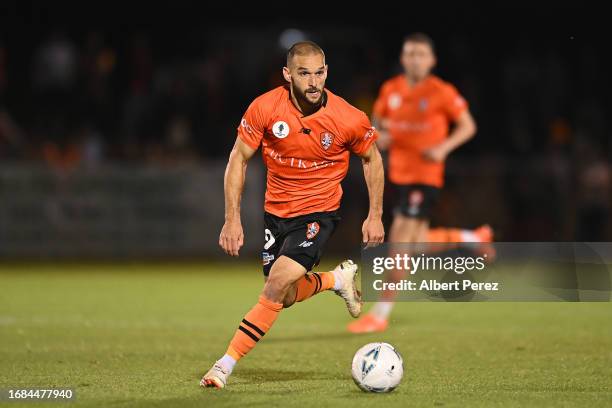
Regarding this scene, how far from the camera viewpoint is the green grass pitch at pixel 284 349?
22.2 feet

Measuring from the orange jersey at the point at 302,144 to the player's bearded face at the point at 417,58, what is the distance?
9.82 ft

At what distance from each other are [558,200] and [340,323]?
899 centimetres

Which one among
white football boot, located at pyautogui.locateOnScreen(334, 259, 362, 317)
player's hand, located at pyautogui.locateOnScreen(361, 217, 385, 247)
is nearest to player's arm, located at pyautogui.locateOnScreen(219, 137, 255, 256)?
player's hand, located at pyautogui.locateOnScreen(361, 217, 385, 247)

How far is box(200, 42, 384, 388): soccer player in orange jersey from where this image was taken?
23.3ft

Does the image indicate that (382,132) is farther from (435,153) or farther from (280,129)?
(280,129)

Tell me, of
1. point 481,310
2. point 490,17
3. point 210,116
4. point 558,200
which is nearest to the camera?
point 481,310

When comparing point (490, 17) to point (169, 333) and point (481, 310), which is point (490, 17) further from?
point (169, 333)

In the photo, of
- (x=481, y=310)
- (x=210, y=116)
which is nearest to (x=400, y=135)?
(x=481, y=310)

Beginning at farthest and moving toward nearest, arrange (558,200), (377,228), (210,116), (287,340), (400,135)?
(210,116)
(558,200)
(400,135)
(287,340)
(377,228)

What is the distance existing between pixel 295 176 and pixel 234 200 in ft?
1.97

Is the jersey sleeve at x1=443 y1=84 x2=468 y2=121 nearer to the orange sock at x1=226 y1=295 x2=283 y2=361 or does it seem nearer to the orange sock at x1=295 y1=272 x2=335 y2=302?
the orange sock at x1=295 y1=272 x2=335 y2=302

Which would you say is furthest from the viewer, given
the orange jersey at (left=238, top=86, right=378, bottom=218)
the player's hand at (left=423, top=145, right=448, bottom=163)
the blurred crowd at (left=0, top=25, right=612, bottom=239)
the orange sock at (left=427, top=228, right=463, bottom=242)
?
the blurred crowd at (left=0, top=25, right=612, bottom=239)

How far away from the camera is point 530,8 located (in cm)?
2303

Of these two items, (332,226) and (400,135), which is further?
(400,135)
